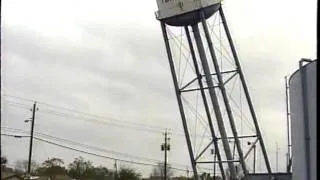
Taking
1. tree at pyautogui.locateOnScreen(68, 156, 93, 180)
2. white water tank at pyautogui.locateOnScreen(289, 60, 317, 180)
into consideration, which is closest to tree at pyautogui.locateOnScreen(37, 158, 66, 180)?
tree at pyautogui.locateOnScreen(68, 156, 93, 180)

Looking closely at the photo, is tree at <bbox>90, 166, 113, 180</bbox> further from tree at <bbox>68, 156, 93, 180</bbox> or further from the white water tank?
the white water tank

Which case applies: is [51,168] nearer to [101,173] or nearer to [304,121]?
[101,173]

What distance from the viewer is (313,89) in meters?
10.8

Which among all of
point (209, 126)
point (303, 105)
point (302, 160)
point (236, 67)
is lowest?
point (302, 160)

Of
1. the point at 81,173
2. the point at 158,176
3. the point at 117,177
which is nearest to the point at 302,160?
the point at 117,177

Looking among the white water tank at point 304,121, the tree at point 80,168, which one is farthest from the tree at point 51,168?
the white water tank at point 304,121

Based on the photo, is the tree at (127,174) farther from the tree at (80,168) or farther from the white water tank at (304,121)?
the white water tank at (304,121)

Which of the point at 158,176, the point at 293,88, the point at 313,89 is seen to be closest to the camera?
the point at 313,89

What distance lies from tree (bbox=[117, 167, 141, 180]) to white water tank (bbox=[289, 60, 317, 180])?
68136mm

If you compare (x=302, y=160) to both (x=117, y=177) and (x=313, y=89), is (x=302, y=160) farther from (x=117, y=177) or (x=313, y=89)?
(x=117, y=177)

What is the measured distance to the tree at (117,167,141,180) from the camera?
7912cm

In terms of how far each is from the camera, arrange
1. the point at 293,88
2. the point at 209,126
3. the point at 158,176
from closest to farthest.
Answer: the point at 293,88 < the point at 209,126 < the point at 158,176

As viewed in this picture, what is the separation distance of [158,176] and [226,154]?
6411 centimetres

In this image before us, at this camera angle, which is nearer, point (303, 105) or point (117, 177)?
point (303, 105)
